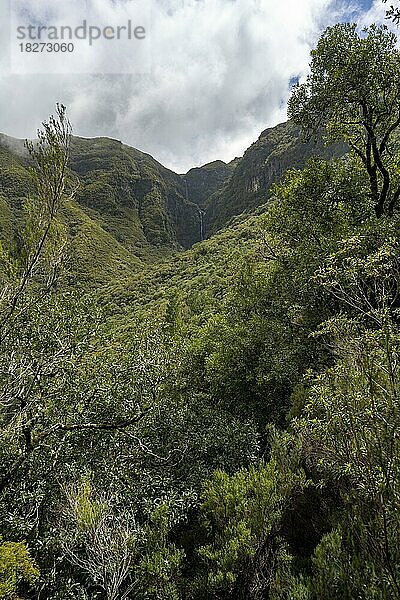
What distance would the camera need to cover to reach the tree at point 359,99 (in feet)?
32.6

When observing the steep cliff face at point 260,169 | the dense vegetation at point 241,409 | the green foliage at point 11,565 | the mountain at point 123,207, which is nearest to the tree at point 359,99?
the dense vegetation at point 241,409

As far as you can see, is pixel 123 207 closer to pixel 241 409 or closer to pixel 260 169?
pixel 260 169

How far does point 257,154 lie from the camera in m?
168

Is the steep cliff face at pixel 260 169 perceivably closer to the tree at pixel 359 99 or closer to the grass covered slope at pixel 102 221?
the grass covered slope at pixel 102 221

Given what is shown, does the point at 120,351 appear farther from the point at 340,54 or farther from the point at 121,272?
the point at 121,272

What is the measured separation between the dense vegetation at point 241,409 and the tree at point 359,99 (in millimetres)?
48

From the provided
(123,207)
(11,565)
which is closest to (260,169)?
(123,207)

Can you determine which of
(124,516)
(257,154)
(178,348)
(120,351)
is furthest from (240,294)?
(257,154)

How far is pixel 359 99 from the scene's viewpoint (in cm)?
1030

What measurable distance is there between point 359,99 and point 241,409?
1037 centimetres

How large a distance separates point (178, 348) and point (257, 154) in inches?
6727

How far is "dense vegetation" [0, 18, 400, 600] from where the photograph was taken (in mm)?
4930

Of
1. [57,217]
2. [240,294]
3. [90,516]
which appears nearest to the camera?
[90,516]

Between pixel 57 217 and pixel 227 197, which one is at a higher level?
pixel 227 197
